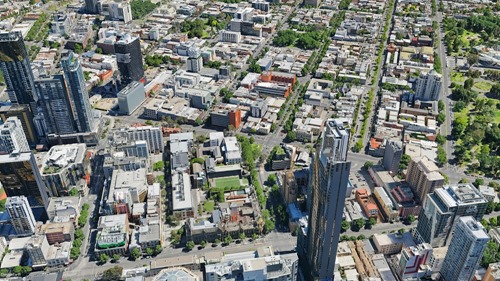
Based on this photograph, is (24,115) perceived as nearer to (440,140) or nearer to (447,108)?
(440,140)

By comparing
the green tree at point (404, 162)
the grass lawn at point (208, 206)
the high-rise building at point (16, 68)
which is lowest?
the grass lawn at point (208, 206)

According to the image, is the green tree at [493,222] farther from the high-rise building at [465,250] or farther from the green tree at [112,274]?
the green tree at [112,274]

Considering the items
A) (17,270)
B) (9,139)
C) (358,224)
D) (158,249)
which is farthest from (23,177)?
(358,224)

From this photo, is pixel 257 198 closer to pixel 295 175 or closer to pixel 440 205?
pixel 295 175

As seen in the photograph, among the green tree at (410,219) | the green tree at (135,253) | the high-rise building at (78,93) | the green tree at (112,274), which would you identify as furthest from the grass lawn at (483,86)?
the green tree at (112,274)

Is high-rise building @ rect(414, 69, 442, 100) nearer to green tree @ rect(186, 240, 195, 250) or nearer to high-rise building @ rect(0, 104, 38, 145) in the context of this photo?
green tree @ rect(186, 240, 195, 250)

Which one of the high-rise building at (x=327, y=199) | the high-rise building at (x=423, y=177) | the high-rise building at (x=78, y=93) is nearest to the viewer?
the high-rise building at (x=327, y=199)
